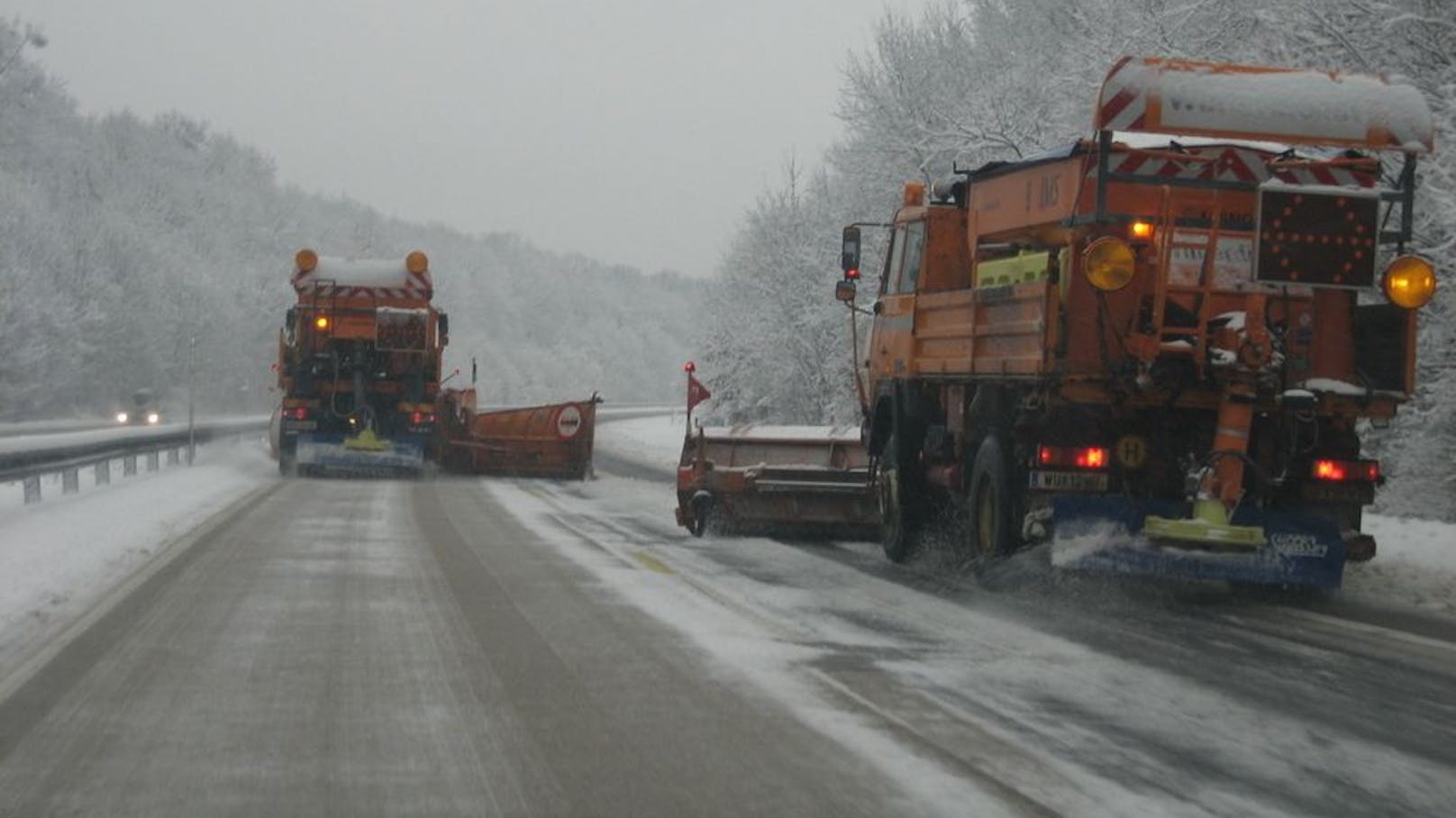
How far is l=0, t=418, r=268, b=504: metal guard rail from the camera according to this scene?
18.7 m

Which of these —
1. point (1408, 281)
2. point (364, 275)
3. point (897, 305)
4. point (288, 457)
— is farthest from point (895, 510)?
point (364, 275)

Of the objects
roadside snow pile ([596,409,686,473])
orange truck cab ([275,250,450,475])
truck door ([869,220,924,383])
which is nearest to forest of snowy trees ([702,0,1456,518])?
roadside snow pile ([596,409,686,473])

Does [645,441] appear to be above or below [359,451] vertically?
below

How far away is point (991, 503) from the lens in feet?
40.5

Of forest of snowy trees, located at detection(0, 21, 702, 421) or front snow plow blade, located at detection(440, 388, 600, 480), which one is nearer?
front snow plow blade, located at detection(440, 388, 600, 480)

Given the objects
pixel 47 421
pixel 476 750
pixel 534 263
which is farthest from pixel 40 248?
pixel 534 263

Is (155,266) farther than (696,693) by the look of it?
Yes

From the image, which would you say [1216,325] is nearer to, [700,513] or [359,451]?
[700,513]

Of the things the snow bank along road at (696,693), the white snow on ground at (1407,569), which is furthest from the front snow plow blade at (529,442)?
the snow bank along road at (696,693)

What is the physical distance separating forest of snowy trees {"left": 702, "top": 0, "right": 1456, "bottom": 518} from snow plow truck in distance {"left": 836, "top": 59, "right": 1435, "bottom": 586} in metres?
6.56

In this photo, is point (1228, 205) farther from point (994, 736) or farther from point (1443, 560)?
point (994, 736)

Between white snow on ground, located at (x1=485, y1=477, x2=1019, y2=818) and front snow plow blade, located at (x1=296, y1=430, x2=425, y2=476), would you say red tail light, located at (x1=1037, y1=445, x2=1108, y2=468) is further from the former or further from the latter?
front snow plow blade, located at (x1=296, y1=430, x2=425, y2=476)

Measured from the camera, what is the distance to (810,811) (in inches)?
223

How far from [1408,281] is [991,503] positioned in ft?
10.5
